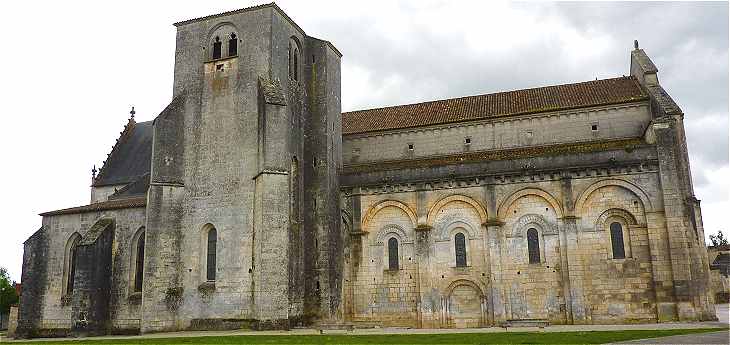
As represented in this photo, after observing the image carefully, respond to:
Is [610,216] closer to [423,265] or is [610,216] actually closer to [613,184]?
[613,184]

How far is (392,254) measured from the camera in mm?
32219

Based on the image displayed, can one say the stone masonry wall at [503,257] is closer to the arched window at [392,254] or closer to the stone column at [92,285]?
the arched window at [392,254]

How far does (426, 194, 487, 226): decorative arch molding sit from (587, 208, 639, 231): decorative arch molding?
5329 millimetres

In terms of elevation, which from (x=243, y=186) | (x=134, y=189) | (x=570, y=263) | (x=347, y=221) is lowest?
(x=570, y=263)

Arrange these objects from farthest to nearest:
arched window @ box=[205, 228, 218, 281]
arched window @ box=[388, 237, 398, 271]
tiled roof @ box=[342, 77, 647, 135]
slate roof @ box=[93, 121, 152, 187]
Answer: slate roof @ box=[93, 121, 152, 187] → tiled roof @ box=[342, 77, 647, 135] → arched window @ box=[388, 237, 398, 271] → arched window @ box=[205, 228, 218, 281]

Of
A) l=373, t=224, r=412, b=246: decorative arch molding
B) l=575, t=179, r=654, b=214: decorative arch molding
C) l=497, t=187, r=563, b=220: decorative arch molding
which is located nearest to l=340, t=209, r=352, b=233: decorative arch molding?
l=373, t=224, r=412, b=246: decorative arch molding

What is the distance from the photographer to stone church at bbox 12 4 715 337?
28.0 metres

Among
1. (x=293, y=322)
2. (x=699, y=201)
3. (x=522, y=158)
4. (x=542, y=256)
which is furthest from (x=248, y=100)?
(x=699, y=201)

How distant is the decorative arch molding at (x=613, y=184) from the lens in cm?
2841

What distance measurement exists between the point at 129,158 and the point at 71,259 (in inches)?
331

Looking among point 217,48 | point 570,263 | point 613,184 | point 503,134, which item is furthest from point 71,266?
point 613,184

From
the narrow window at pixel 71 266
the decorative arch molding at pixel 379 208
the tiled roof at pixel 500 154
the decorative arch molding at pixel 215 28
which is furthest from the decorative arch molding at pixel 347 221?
the narrow window at pixel 71 266

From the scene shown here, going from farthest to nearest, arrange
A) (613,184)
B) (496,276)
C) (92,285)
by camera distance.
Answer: (92,285), (496,276), (613,184)

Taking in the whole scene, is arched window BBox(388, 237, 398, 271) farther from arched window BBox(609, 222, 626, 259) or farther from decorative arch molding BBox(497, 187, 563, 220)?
arched window BBox(609, 222, 626, 259)
